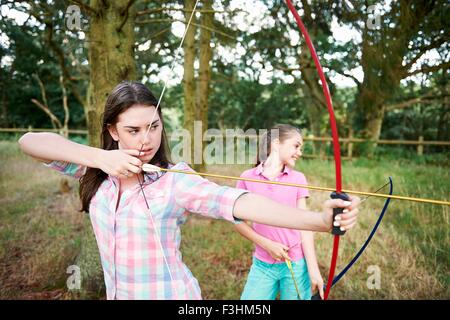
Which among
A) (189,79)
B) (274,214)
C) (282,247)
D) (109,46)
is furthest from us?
(189,79)

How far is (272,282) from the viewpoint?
152 centimetres

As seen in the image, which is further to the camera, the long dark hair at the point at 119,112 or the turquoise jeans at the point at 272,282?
the turquoise jeans at the point at 272,282

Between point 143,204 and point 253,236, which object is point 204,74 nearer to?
point 253,236

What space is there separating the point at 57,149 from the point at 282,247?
2.99ft

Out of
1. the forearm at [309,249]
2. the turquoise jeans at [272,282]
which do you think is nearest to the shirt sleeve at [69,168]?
the turquoise jeans at [272,282]

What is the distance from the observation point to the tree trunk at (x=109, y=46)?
7.01 feet

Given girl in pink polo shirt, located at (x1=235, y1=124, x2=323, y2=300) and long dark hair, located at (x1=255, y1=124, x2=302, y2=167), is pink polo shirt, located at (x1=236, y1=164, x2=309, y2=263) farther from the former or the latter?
long dark hair, located at (x1=255, y1=124, x2=302, y2=167)

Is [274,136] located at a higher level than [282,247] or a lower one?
higher

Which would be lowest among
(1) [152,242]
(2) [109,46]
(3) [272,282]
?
(3) [272,282]

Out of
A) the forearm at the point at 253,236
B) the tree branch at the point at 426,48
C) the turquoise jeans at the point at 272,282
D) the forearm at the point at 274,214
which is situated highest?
the tree branch at the point at 426,48

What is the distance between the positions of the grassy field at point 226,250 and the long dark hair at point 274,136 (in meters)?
1.17

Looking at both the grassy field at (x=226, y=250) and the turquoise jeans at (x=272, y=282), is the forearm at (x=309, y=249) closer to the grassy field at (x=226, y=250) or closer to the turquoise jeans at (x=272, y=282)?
the turquoise jeans at (x=272, y=282)

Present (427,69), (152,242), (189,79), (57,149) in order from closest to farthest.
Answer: (152,242) → (57,149) → (427,69) → (189,79)

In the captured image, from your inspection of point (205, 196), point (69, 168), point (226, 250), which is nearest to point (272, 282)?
point (205, 196)
